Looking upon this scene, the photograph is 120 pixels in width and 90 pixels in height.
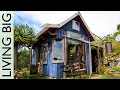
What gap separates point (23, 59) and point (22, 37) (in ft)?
0.95

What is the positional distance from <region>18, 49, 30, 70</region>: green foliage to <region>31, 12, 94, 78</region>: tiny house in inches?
2.7

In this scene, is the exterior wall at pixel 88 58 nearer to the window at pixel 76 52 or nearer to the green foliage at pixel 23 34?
the window at pixel 76 52

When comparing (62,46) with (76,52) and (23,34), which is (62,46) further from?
(23,34)

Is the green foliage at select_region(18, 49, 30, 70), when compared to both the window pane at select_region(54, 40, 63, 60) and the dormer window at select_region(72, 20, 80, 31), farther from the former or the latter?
the dormer window at select_region(72, 20, 80, 31)

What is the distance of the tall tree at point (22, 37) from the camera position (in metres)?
3.66

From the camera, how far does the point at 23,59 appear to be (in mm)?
3682

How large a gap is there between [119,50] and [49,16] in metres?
1.02

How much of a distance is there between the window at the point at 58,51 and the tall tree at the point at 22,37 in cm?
30

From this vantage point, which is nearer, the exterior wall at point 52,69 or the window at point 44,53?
the exterior wall at point 52,69

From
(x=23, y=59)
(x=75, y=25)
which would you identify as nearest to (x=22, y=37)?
(x=23, y=59)

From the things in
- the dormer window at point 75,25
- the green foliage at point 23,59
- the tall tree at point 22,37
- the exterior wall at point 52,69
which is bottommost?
the exterior wall at point 52,69

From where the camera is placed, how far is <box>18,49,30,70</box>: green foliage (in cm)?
365

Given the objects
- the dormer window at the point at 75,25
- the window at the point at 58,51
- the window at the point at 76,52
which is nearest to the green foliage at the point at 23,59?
the window at the point at 58,51
